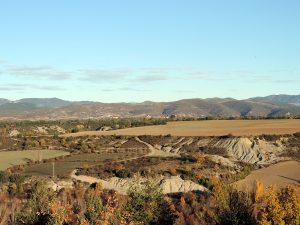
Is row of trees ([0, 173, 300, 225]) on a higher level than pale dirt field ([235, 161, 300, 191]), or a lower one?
higher

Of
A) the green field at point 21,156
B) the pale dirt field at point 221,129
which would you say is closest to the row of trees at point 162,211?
the green field at point 21,156

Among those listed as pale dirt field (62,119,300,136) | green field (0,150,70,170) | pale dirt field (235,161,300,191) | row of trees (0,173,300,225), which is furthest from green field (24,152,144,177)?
pale dirt field (62,119,300,136)

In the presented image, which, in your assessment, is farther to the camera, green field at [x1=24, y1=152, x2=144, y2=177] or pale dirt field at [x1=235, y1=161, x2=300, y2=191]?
green field at [x1=24, y1=152, x2=144, y2=177]

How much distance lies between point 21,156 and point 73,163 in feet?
56.4

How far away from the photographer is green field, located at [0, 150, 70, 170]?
8962cm

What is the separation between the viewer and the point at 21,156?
98.9 meters

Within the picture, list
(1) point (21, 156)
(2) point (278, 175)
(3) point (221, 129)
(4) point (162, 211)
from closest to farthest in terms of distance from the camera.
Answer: (4) point (162, 211) → (2) point (278, 175) → (1) point (21, 156) → (3) point (221, 129)

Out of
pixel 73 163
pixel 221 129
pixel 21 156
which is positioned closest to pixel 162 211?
pixel 73 163

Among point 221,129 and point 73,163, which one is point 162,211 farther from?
point 221,129

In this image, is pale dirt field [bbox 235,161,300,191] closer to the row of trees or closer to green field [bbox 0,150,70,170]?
the row of trees

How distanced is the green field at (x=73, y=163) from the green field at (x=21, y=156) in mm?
5116

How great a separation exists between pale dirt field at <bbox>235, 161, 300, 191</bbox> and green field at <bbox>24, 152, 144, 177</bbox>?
26.2m

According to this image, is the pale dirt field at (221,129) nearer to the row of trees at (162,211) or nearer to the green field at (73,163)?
the green field at (73,163)

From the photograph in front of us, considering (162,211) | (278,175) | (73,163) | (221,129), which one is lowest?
(278,175)
